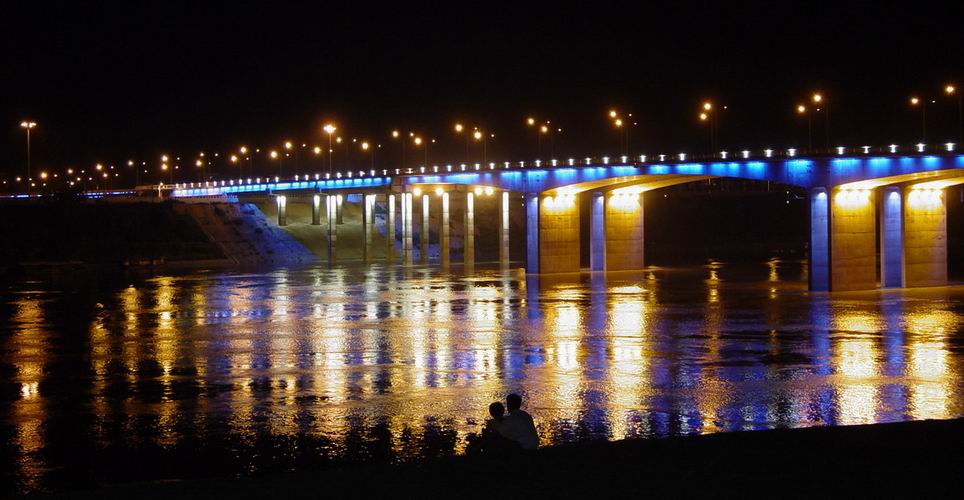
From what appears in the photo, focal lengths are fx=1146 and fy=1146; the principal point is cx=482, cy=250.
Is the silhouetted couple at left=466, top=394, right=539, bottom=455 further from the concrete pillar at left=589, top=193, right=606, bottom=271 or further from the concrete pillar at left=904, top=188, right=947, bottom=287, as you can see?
the concrete pillar at left=589, top=193, right=606, bottom=271

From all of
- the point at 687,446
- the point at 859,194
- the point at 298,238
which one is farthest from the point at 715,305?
the point at 298,238

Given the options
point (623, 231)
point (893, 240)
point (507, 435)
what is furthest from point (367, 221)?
point (507, 435)

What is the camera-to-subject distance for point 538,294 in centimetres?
5819

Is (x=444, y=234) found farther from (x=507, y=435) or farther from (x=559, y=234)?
(x=507, y=435)

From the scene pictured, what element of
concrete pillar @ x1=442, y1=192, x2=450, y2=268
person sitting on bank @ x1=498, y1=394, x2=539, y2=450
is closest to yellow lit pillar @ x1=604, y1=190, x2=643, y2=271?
concrete pillar @ x1=442, y1=192, x2=450, y2=268

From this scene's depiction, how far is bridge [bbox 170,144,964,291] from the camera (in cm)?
5888

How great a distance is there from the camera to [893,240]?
61.5 m

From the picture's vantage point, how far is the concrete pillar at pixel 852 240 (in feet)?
194

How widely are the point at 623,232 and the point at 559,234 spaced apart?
5564 millimetres

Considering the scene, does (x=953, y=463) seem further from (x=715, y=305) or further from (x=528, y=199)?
(x=528, y=199)

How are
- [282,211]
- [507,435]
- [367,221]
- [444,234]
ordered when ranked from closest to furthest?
[507,435] → [444,234] → [367,221] → [282,211]

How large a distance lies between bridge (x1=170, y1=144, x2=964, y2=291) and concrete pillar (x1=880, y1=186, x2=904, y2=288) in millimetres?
54

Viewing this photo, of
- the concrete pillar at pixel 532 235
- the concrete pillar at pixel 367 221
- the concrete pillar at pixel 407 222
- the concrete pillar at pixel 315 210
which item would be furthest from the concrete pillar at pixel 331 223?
the concrete pillar at pixel 532 235

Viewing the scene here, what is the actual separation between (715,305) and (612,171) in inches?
1090
